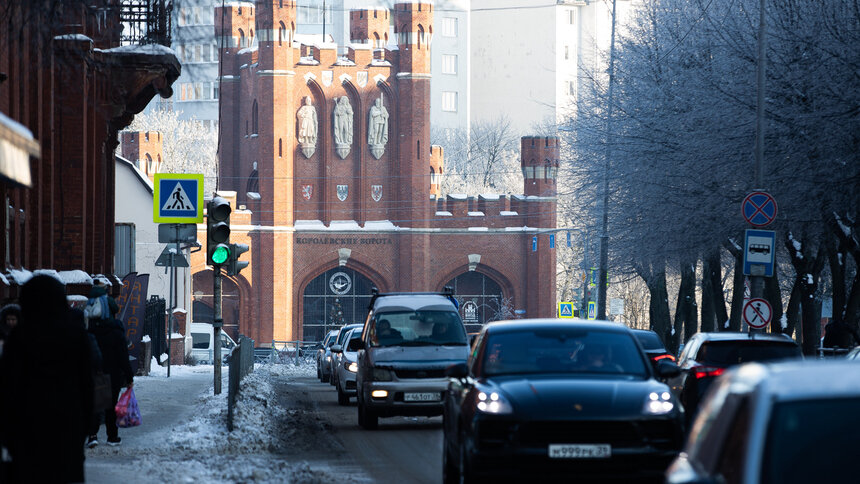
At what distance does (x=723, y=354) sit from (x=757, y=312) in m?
9.64

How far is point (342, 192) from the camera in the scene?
6919 centimetres

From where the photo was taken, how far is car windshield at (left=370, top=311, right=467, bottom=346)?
1878cm

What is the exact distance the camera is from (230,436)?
49.5 ft

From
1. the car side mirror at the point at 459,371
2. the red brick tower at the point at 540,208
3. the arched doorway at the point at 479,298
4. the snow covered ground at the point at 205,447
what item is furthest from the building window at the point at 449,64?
the car side mirror at the point at 459,371

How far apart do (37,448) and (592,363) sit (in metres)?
4.67

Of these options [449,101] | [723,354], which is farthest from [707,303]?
[449,101]

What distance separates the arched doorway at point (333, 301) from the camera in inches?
2665

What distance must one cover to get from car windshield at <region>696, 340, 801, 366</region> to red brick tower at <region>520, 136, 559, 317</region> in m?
55.1

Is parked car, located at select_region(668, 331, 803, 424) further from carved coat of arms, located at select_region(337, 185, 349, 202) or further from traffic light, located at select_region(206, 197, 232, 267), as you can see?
carved coat of arms, located at select_region(337, 185, 349, 202)

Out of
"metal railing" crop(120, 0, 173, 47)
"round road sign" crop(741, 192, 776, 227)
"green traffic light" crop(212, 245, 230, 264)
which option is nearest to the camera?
"green traffic light" crop(212, 245, 230, 264)

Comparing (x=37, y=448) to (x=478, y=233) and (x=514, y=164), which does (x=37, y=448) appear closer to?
(x=478, y=233)

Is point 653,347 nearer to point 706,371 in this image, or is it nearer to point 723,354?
point 723,354

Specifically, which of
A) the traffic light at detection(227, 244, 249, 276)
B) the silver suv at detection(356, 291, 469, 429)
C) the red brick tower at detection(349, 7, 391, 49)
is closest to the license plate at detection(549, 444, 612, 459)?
the silver suv at detection(356, 291, 469, 429)

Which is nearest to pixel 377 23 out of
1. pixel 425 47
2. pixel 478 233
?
pixel 425 47
